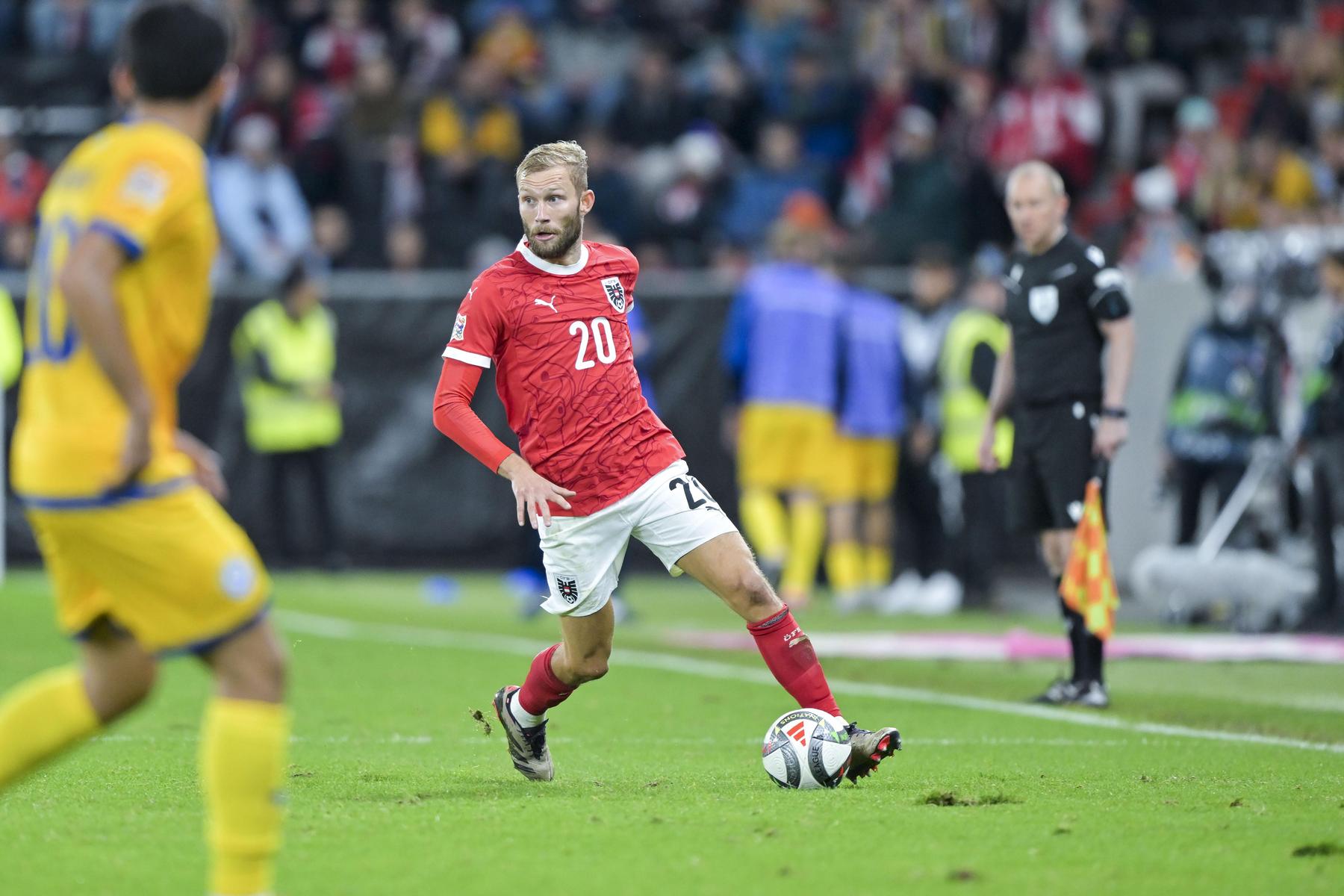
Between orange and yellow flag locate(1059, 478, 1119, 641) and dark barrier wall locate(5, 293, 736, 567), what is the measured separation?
8.72 metres

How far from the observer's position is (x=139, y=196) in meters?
4.14

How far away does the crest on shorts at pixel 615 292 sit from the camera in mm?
6652

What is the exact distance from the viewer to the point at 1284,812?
5777 mm

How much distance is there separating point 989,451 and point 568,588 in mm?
3387

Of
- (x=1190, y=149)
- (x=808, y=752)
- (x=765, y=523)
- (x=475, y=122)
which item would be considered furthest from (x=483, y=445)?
(x=475, y=122)

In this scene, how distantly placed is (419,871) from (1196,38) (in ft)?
59.2

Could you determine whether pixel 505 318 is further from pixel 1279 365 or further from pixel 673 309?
pixel 673 309

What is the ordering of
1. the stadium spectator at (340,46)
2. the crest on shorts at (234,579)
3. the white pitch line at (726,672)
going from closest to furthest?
the crest on shorts at (234,579)
the white pitch line at (726,672)
the stadium spectator at (340,46)

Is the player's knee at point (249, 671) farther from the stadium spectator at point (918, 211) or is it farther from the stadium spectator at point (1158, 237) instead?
the stadium spectator at point (918, 211)

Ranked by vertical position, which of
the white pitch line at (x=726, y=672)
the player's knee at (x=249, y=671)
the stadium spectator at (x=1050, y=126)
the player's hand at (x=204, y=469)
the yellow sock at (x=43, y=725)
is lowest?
the white pitch line at (x=726, y=672)

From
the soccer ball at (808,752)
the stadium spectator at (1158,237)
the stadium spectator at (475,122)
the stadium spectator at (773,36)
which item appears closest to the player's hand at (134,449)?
the soccer ball at (808,752)

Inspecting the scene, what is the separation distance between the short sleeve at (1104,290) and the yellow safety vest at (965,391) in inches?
223

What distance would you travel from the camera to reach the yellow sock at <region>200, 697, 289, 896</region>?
4.11 metres

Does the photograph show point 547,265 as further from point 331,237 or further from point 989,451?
point 331,237
